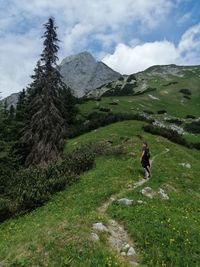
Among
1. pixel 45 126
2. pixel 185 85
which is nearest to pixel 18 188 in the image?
pixel 45 126

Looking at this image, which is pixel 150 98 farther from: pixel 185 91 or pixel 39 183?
pixel 39 183

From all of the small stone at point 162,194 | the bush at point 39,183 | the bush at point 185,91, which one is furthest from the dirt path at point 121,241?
the bush at point 185,91

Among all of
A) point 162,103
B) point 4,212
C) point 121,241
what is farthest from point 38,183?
point 162,103

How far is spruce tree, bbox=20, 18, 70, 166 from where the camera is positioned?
138 ft

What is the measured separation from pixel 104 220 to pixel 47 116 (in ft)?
73.0

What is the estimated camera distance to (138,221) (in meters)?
21.4

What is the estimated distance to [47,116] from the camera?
138ft

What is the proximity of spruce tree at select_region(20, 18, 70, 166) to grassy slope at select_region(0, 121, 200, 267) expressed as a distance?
8.39 m

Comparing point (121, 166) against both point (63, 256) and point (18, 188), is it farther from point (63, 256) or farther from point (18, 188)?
point (63, 256)

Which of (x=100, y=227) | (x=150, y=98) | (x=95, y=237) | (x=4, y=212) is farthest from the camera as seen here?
(x=150, y=98)

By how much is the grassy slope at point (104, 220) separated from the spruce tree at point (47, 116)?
839cm

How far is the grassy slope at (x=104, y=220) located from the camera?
17531mm

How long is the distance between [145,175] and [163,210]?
8.56 metres

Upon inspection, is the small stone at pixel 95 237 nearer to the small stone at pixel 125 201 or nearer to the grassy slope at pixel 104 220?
the grassy slope at pixel 104 220
